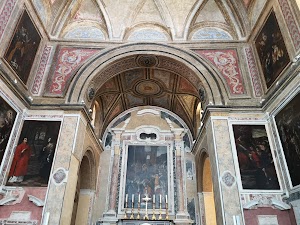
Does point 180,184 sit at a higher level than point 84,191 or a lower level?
higher

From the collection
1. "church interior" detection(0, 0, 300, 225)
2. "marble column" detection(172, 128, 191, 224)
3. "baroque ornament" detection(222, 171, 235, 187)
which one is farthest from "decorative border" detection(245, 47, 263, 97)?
"marble column" detection(172, 128, 191, 224)

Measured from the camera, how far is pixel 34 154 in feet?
28.3

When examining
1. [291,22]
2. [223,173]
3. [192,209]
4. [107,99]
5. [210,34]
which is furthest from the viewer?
[107,99]

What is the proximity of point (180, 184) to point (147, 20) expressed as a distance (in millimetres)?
8385

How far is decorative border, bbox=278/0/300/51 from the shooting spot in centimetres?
749

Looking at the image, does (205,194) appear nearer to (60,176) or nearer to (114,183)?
(114,183)

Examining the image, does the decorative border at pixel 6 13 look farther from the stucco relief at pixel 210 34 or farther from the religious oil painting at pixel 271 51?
the religious oil painting at pixel 271 51

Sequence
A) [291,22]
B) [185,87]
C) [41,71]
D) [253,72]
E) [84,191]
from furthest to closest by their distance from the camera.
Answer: [185,87]
[84,191]
[41,71]
[253,72]
[291,22]

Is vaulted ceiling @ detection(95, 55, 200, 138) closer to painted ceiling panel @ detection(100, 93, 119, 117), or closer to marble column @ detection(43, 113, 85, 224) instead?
painted ceiling panel @ detection(100, 93, 119, 117)

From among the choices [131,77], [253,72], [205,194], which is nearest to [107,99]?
[131,77]

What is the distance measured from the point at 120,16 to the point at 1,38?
5.43 meters

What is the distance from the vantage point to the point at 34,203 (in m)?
7.77

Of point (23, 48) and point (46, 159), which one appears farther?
point (23, 48)

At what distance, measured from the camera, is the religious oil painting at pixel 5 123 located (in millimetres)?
7758
